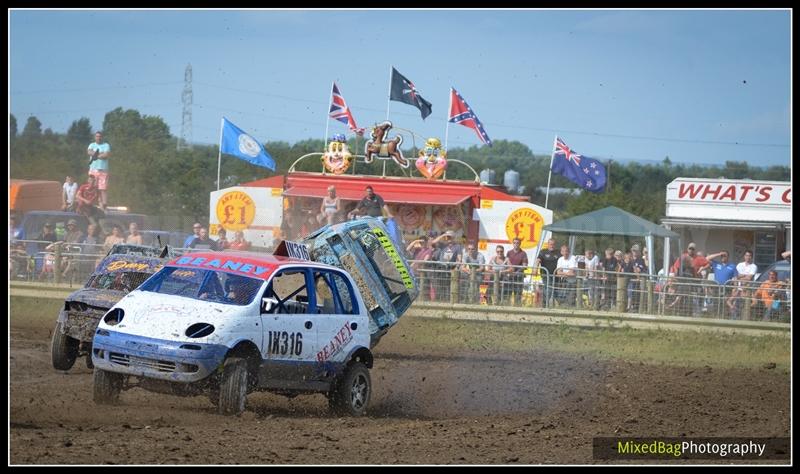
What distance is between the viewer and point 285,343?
1020cm

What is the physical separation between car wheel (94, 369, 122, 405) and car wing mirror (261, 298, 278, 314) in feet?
4.97

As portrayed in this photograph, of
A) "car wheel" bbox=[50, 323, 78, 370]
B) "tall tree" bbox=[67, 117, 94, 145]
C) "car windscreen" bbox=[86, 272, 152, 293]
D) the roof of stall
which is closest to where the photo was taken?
"car wheel" bbox=[50, 323, 78, 370]

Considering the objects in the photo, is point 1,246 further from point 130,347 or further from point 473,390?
point 473,390

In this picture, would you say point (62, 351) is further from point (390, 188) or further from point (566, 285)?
point (390, 188)

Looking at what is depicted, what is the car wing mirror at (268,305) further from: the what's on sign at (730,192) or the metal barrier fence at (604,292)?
the what's on sign at (730,192)

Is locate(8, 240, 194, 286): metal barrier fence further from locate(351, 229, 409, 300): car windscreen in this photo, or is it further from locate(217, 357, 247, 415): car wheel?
locate(217, 357, 247, 415): car wheel

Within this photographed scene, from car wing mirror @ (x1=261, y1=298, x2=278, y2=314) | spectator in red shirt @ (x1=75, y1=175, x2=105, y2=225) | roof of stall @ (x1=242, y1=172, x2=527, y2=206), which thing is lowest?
car wing mirror @ (x1=261, y1=298, x2=278, y2=314)

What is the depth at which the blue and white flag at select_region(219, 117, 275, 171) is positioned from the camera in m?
28.5

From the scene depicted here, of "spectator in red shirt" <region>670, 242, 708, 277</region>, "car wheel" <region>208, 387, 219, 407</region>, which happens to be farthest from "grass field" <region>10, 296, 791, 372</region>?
"car wheel" <region>208, 387, 219, 407</region>

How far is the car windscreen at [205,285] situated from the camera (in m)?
10.0

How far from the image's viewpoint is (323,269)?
1097 centimetres

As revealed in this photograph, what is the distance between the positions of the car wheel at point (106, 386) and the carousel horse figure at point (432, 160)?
1904 centimetres

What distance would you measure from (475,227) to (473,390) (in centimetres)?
1420
